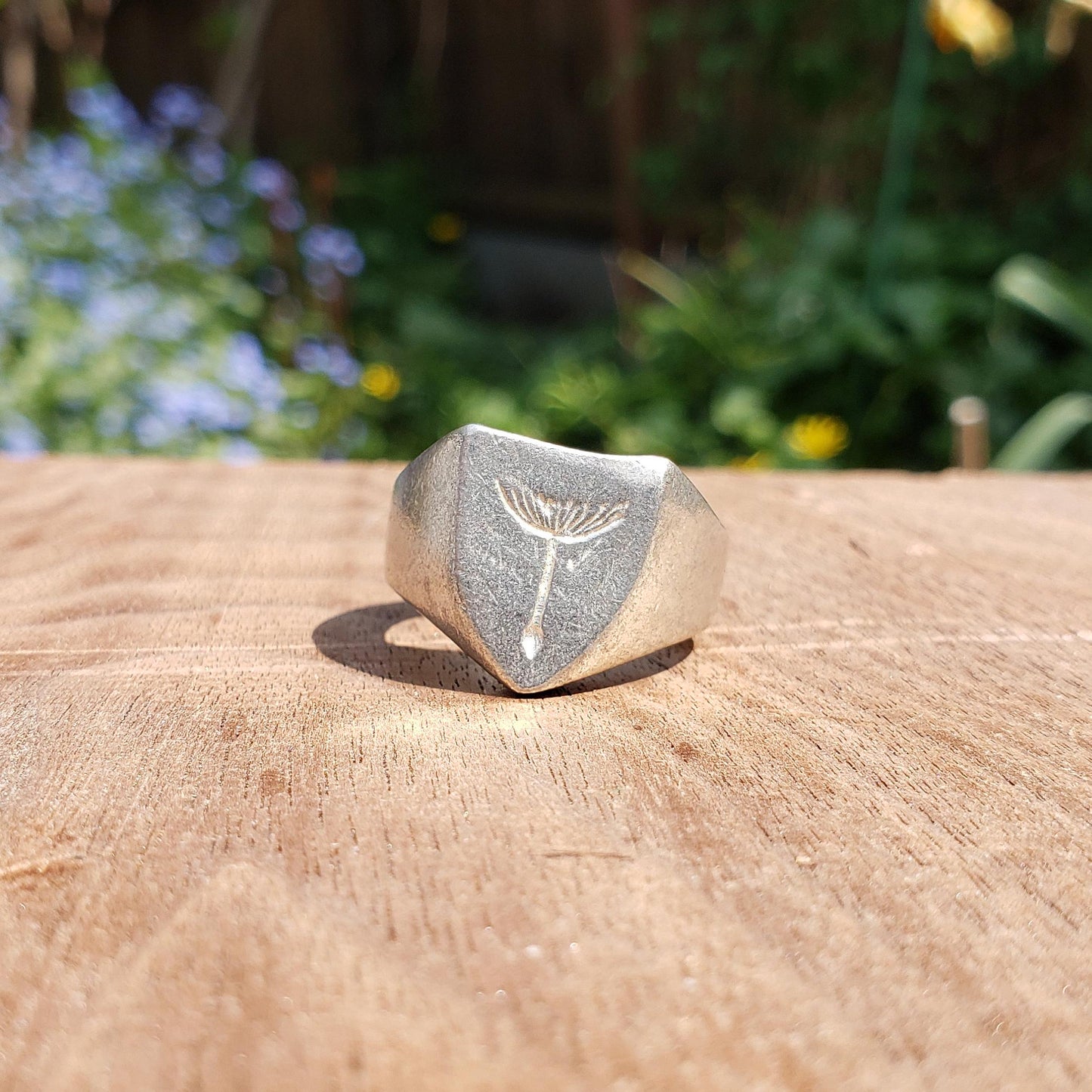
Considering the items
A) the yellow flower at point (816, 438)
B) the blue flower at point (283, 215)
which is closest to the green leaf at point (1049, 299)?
the yellow flower at point (816, 438)

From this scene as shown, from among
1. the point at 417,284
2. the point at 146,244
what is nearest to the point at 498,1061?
the point at 146,244

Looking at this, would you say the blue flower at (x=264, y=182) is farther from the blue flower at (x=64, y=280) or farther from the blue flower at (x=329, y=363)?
the blue flower at (x=64, y=280)

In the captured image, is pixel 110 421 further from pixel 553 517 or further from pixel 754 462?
pixel 553 517

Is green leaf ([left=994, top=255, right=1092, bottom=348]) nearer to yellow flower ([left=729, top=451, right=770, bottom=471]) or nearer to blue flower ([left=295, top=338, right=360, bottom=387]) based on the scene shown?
yellow flower ([left=729, top=451, right=770, bottom=471])

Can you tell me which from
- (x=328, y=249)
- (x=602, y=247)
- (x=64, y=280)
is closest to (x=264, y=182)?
(x=328, y=249)

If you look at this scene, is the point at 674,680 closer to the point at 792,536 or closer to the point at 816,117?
the point at 792,536
